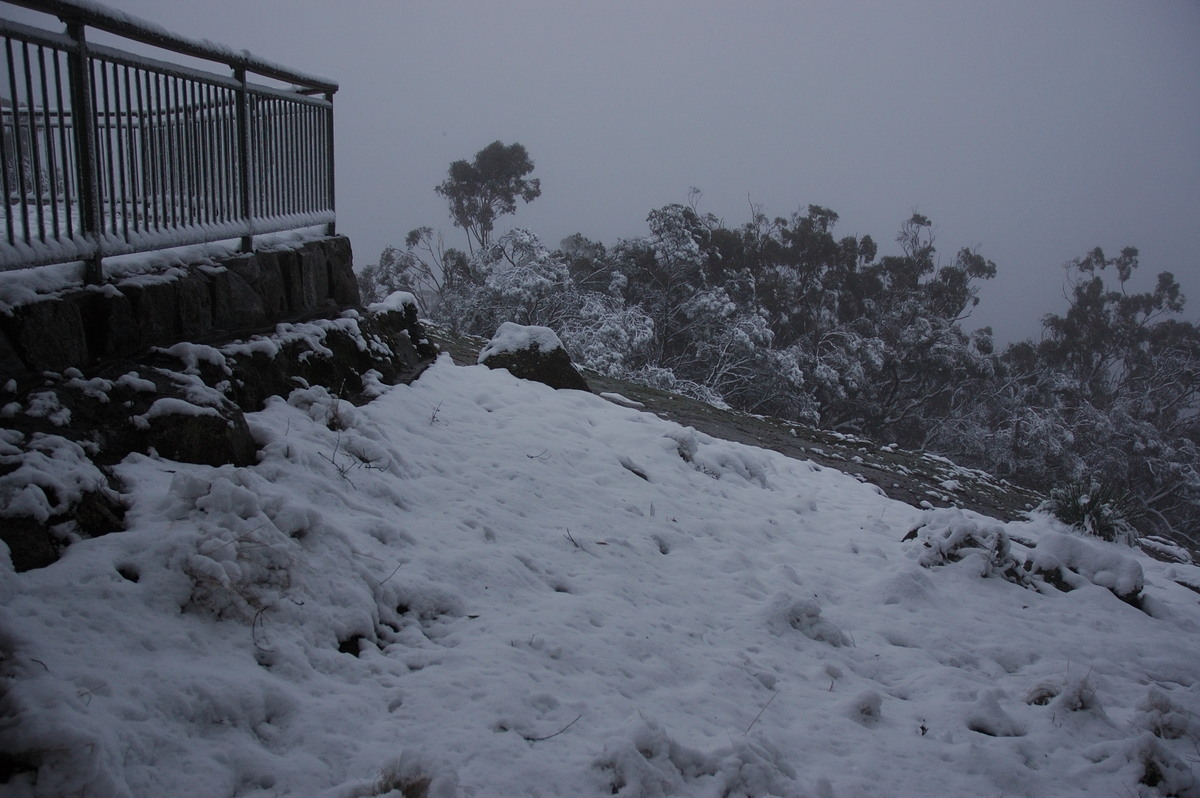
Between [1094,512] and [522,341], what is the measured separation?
23.5ft

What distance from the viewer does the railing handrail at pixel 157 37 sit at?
332 cm

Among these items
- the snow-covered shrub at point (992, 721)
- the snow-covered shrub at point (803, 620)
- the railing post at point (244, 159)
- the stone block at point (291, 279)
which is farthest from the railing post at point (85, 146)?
the snow-covered shrub at point (992, 721)

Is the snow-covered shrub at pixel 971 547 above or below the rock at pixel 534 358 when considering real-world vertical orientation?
below

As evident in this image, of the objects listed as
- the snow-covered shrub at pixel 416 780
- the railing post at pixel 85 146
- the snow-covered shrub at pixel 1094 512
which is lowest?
the snow-covered shrub at pixel 1094 512

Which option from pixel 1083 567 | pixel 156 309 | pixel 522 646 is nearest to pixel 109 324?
pixel 156 309

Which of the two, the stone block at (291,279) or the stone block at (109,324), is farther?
the stone block at (291,279)

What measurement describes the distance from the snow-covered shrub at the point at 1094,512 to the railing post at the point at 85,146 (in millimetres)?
9929

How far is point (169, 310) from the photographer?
410 centimetres

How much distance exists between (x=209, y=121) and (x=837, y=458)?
866cm

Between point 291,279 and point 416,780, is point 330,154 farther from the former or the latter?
point 416,780

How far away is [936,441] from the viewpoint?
2356cm

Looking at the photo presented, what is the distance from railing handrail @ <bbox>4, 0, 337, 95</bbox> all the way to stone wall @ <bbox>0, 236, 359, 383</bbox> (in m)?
1.27

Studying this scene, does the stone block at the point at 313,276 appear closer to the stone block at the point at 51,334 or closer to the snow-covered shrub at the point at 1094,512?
the stone block at the point at 51,334

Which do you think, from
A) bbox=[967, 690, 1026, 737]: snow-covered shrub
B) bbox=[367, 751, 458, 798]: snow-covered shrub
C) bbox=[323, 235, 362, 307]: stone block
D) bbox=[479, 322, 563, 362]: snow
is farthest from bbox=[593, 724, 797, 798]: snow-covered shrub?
bbox=[479, 322, 563, 362]: snow
